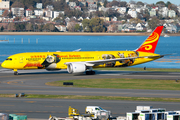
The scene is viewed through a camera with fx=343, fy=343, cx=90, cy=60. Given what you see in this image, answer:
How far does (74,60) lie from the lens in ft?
205

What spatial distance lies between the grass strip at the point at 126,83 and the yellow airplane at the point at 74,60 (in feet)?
20.8

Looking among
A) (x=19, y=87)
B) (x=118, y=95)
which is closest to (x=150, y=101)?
(x=118, y=95)

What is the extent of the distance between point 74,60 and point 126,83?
1374 cm

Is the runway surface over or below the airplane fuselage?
below

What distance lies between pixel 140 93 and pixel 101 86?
25.7 feet

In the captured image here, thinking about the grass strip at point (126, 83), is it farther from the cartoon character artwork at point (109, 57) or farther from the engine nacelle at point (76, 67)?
the cartoon character artwork at point (109, 57)

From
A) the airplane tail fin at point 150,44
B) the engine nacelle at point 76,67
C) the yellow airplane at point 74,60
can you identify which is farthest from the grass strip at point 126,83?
the airplane tail fin at point 150,44

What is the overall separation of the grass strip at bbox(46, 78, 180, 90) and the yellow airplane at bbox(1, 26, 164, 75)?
20.8 ft

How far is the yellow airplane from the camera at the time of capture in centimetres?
5972

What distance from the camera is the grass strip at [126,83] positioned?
48375 millimetres

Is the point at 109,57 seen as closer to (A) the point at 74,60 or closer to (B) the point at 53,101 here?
(A) the point at 74,60

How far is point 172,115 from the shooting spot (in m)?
27.0

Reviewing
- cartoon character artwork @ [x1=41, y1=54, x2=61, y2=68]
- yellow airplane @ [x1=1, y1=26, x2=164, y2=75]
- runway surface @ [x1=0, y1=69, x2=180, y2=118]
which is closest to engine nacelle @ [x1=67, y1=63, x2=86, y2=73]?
yellow airplane @ [x1=1, y1=26, x2=164, y2=75]

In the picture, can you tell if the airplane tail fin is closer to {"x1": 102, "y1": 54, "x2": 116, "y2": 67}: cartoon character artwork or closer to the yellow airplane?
the yellow airplane
